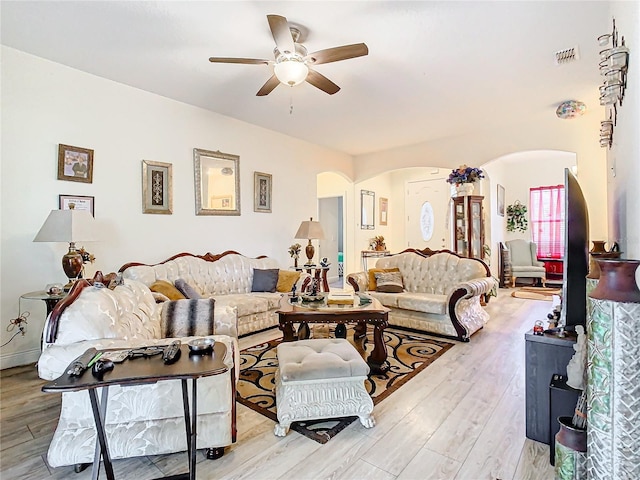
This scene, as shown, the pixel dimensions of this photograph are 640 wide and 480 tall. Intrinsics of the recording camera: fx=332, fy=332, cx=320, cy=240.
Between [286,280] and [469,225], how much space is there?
3548 millimetres

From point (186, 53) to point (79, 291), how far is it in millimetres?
2318

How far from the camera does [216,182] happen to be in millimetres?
4676

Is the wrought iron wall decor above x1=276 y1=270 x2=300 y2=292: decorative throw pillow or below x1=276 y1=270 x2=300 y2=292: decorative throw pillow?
above

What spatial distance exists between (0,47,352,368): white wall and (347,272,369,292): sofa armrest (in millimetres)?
1566

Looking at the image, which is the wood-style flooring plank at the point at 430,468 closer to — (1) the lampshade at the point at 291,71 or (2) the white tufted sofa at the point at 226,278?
(2) the white tufted sofa at the point at 226,278

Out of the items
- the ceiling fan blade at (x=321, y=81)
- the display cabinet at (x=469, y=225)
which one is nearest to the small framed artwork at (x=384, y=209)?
the display cabinet at (x=469, y=225)

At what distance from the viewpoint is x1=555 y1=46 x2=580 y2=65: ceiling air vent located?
3.01 meters

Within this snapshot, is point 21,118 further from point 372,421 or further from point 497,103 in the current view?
point 497,103

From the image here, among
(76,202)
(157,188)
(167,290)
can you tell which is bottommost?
(167,290)

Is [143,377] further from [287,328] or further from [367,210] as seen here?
[367,210]

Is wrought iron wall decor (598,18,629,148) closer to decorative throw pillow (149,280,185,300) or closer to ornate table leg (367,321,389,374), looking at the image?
ornate table leg (367,321,389,374)

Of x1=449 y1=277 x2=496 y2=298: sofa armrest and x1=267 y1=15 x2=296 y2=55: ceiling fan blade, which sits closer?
x1=267 y1=15 x2=296 y2=55: ceiling fan blade

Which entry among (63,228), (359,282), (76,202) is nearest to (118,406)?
(63,228)

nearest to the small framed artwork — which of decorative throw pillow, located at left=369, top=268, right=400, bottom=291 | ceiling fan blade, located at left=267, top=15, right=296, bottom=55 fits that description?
decorative throw pillow, located at left=369, top=268, right=400, bottom=291
